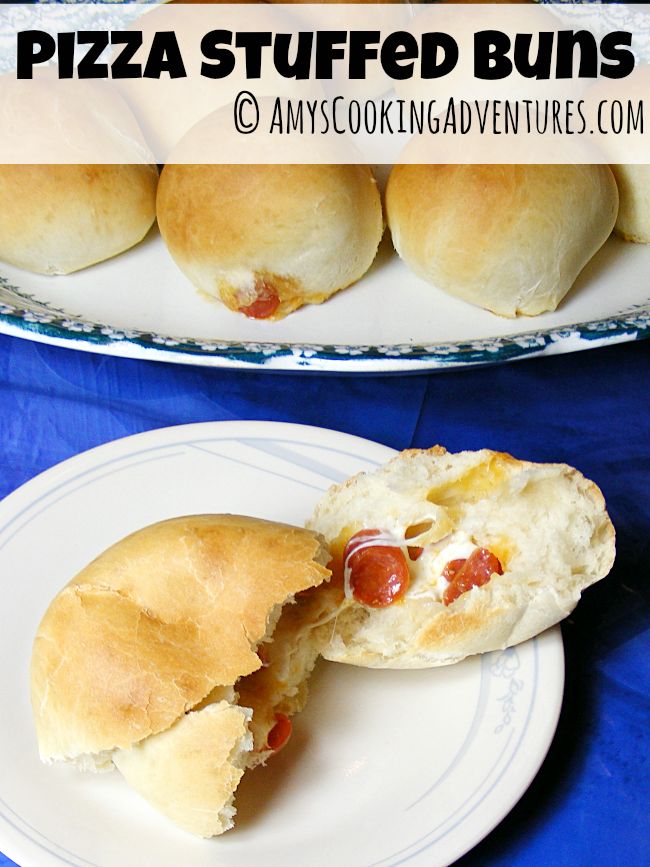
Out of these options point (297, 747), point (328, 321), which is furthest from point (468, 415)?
point (297, 747)

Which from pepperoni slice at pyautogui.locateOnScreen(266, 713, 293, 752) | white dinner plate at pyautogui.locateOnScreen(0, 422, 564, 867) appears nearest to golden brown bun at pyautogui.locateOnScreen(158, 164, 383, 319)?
white dinner plate at pyautogui.locateOnScreen(0, 422, 564, 867)

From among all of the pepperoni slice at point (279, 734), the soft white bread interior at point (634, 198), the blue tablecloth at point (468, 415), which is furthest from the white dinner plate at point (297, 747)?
the soft white bread interior at point (634, 198)

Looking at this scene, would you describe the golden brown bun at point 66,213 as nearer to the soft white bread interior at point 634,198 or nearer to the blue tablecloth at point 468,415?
the blue tablecloth at point 468,415

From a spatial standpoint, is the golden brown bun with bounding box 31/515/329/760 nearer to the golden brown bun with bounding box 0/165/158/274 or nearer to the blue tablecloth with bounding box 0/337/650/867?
the blue tablecloth with bounding box 0/337/650/867

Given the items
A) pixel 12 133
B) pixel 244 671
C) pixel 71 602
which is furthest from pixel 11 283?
pixel 244 671

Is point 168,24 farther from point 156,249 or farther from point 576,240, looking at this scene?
point 576,240

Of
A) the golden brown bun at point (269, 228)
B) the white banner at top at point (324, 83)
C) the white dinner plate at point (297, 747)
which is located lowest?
the white dinner plate at point (297, 747)

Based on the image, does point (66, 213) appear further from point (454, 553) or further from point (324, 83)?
point (454, 553)
